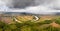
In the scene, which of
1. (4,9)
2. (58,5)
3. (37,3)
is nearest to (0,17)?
(4,9)

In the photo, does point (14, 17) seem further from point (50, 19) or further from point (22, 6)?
point (50, 19)

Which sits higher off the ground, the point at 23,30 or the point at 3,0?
the point at 3,0

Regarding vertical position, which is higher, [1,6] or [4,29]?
[1,6]

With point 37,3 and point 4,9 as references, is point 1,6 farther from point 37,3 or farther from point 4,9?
point 37,3

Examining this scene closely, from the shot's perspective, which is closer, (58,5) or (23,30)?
(23,30)

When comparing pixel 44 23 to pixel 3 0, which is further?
pixel 3 0

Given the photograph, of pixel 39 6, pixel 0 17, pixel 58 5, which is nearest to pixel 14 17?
pixel 0 17
